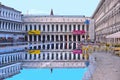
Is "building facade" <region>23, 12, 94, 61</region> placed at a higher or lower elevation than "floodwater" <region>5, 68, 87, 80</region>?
higher

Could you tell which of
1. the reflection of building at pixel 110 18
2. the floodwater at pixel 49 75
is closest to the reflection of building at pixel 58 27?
the reflection of building at pixel 110 18

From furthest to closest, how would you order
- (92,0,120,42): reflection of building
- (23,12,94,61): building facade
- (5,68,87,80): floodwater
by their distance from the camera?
(23,12,94,61): building facade → (92,0,120,42): reflection of building → (5,68,87,80): floodwater

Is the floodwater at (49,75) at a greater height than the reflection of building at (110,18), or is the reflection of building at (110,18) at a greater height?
the reflection of building at (110,18)

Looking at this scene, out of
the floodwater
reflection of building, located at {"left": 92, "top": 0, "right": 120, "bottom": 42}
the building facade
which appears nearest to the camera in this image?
the floodwater

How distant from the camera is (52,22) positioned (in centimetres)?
7981

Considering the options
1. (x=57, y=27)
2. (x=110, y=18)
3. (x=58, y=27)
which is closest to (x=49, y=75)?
(x=110, y=18)

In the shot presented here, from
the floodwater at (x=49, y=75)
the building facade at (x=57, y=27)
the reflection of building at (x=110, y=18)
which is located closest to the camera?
the floodwater at (x=49, y=75)

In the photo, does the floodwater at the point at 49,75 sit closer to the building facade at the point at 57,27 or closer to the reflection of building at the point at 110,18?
the reflection of building at the point at 110,18

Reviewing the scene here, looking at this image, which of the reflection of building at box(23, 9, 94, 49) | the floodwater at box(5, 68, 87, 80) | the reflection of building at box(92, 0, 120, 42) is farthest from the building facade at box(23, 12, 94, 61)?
the floodwater at box(5, 68, 87, 80)

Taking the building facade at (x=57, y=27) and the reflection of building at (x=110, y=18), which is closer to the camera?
the reflection of building at (x=110, y=18)

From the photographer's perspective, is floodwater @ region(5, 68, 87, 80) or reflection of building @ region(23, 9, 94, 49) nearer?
floodwater @ region(5, 68, 87, 80)

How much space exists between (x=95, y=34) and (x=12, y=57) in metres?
44.4

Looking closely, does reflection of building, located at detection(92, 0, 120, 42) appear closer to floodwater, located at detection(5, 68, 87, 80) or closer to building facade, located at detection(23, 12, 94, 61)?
floodwater, located at detection(5, 68, 87, 80)

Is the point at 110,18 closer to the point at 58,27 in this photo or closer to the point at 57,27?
the point at 58,27
